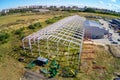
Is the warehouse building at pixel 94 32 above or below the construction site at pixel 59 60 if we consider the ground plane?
above

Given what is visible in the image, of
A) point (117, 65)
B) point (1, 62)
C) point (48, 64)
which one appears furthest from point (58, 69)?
point (117, 65)

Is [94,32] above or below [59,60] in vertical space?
above

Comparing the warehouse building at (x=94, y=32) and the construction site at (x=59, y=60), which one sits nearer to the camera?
the construction site at (x=59, y=60)

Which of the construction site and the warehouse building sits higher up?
the warehouse building

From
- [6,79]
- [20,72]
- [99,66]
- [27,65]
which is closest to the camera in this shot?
[6,79]

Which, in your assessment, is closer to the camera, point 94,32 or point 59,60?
point 59,60

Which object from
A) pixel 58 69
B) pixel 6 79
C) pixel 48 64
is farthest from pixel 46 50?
pixel 6 79

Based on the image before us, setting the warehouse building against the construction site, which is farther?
the warehouse building

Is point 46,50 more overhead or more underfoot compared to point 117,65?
more overhead

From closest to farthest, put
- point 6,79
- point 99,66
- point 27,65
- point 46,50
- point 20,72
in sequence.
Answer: point 6,79 < point 20,72 < point 27,65 < point 99,66 < point 46,50

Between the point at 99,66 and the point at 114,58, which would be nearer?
the point at 99,66

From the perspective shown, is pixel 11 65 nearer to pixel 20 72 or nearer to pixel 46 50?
pixel 20 72
